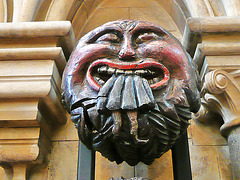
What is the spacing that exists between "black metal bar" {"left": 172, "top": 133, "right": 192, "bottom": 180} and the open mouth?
37 cm

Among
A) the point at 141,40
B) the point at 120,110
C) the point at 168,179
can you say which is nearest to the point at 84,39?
the point at 141,40

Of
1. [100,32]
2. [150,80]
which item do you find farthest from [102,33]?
[150,80]

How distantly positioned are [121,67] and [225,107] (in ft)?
1.83

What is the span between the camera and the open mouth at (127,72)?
31.8 inches

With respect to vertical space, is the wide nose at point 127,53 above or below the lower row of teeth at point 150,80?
above

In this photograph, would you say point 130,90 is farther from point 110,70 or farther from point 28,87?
point 28,87

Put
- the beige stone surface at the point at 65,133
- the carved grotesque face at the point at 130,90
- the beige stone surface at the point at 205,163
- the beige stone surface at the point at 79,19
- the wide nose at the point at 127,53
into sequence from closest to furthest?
the carved grotesque face at the point at 130,90 → the wide nose at the point at 127,53 → the beige stone surface at the point at 205,163 → the beige stone surface at the point at 65,133 → the beige stone surface at the point at 79,19

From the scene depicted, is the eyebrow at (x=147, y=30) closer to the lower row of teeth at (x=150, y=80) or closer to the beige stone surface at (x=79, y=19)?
the lower row of teeth at (x=150, y=80)

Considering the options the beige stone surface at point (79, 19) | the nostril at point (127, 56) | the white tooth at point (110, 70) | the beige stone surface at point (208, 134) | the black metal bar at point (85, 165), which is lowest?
the black metal bar at point (85, 165)

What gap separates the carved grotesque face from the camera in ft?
→ 2.41

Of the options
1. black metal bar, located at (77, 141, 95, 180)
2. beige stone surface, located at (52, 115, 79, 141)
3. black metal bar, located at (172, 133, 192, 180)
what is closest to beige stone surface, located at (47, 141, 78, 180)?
beige stone surface, located at (52, 115, 79, 141)

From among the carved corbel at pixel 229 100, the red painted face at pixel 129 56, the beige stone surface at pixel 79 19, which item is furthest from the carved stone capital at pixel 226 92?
the beige stone surface at pixel 79 19

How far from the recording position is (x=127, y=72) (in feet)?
2.64

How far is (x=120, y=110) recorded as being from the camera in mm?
722
